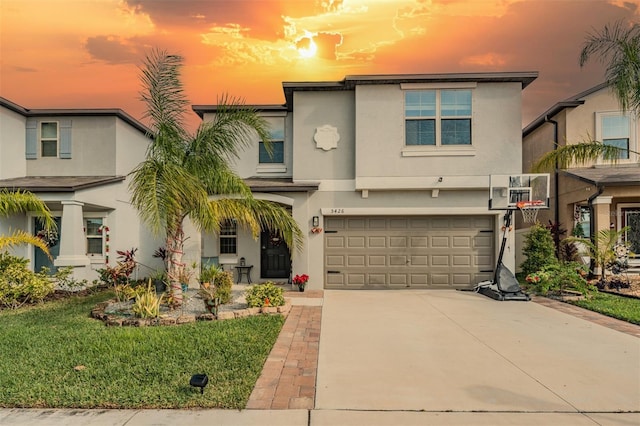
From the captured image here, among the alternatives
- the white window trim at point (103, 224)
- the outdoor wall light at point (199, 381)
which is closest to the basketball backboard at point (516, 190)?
the outdoor wall light at point (199, 381)

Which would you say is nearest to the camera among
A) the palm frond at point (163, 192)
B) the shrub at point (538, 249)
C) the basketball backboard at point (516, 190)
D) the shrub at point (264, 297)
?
the palm frond at point (163, 192)

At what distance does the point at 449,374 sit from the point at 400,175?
782cm

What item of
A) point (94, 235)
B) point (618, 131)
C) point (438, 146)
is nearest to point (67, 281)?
point (94, 235)

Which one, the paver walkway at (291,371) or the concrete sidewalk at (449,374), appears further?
the paver walkway at (291,371)

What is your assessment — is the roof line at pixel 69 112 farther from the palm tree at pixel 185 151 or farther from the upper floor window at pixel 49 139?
the palm tree at pixel 185 151

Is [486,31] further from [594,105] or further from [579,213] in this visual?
[579,213]

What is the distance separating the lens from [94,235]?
14469 millimetres

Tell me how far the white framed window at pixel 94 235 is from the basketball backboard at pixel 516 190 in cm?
1307

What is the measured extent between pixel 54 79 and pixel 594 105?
65.3 ft

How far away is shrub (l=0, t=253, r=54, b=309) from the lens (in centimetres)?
952

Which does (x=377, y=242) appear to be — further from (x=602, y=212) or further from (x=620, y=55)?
(x=620, y=55)

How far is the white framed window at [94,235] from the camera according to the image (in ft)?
47.4

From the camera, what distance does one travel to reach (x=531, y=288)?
11977 mm

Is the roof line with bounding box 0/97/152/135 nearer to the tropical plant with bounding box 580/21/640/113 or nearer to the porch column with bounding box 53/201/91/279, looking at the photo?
the porch column with bounding box 53/201/91/279
